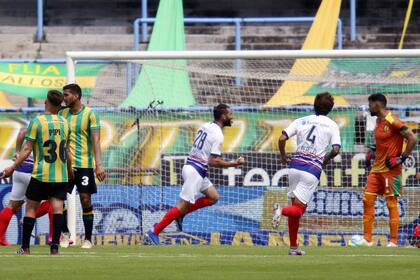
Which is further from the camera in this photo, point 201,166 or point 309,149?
point 201,166

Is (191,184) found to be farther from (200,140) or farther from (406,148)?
(406,148)

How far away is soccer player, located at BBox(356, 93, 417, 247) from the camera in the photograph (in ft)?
56.3

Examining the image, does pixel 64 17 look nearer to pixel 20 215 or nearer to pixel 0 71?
pixel 0 71

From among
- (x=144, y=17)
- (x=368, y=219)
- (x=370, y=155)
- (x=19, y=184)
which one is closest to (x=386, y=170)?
(x=368, y=219)

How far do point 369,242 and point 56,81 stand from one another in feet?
31.5

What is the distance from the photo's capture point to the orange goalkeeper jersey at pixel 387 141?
17.2m

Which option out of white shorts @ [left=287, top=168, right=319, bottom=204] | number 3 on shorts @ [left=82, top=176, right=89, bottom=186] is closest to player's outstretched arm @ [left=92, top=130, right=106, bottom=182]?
number 3 on shorts @ [left=82, top=176, right=89, bottom=186]

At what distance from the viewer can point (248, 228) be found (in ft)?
65.9

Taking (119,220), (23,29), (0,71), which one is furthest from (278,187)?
(23,29)

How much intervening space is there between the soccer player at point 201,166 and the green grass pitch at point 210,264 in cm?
126

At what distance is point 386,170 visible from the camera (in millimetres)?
17328

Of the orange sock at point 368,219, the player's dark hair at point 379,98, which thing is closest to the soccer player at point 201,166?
the player's dark hair at point 379,98

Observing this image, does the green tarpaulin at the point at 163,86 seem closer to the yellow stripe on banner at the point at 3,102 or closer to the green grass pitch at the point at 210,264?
the yellow stripe on banner at the point at 3,102

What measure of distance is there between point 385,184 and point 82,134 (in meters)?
4.18
